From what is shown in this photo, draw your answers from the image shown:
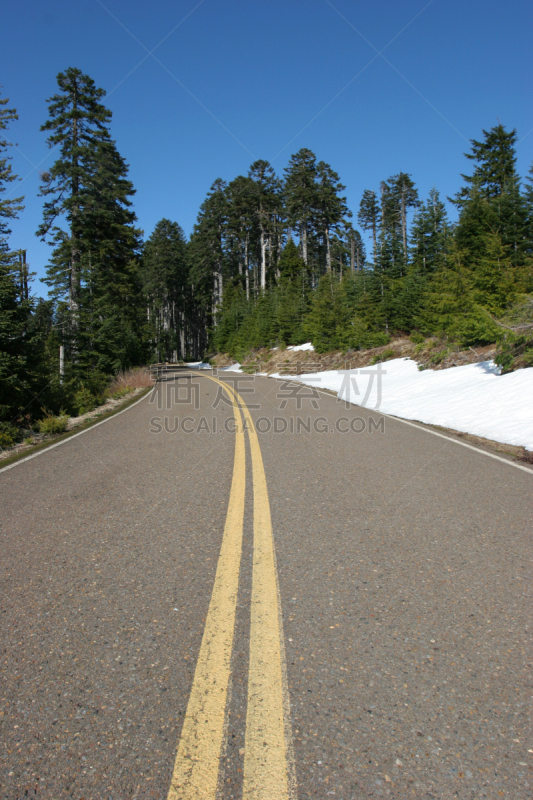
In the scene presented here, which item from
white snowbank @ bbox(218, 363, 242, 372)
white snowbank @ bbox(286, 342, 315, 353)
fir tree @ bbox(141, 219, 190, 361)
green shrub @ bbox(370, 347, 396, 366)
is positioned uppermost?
fir tree @ bbox(141, 219, 190, 361)

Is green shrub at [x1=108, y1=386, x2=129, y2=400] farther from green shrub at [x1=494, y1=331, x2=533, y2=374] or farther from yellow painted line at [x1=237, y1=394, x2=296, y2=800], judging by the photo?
yellow painted line at [x1=237, y1=394, x2=296, y2=800]

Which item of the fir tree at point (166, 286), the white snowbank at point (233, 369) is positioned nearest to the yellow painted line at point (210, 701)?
the white snowbank at point (233, 369)

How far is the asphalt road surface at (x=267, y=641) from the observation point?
169 cm

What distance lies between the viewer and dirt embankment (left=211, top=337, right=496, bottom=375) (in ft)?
52.2

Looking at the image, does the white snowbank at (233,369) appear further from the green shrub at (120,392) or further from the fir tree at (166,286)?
the green shrub at (120,392)

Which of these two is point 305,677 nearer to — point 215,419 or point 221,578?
point 221,578

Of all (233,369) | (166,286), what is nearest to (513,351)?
(233,369)

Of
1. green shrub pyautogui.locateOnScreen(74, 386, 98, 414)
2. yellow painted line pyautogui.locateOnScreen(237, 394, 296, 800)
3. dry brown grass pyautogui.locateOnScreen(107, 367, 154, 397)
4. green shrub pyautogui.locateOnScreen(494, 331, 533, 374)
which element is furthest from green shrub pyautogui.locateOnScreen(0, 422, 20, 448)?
green shrub pyautogui.locateOnScreen(494, 331, 533, 374)

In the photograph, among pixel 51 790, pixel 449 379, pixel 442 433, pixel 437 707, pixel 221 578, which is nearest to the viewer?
pixel 51 790

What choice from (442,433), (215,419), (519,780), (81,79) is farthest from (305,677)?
(81,79)

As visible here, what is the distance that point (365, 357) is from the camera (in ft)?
81.5

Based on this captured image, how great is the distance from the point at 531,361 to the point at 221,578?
422 inches

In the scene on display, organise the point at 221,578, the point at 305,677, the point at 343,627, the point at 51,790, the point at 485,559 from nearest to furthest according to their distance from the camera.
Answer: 1. the point at 51,790
2. the point at 305,677
3. the point at 343,627
4. the point at 221,578
5. the point at 485,559

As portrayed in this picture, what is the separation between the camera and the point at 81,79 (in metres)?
22.7
